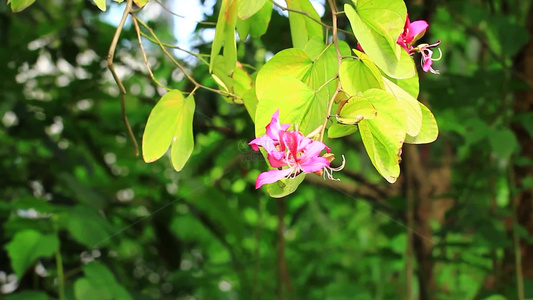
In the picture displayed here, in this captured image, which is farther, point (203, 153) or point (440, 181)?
point (440, 181)

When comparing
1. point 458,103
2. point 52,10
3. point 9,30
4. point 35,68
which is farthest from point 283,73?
point 52,10

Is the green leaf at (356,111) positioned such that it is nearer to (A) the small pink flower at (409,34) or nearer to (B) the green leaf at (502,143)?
(A) the small pink flower at (409,34)

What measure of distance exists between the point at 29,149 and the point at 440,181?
88cm

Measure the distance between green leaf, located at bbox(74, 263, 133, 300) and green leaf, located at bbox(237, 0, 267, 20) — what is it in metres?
0.48

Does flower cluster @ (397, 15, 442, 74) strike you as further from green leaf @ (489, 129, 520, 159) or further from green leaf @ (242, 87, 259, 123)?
green leaf @ (489, 129, 520, 159)

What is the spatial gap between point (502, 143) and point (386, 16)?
19.0 inches

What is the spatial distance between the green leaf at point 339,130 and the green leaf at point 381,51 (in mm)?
32

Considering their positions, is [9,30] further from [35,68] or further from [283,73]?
[283,73]

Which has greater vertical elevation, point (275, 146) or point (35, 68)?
point (275, 146)

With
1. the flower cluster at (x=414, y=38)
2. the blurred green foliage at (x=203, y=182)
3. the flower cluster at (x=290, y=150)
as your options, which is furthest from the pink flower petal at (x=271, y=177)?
the blurred green foliage at (x=203, y=182)

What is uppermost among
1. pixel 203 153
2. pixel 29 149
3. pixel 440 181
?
pixel 203 153

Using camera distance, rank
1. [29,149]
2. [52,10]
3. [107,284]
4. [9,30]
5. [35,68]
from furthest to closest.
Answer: [52,10], [29,149], [35,68], [9,30], [107,284]

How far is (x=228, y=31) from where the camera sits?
1.07 ft

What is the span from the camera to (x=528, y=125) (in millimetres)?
800
